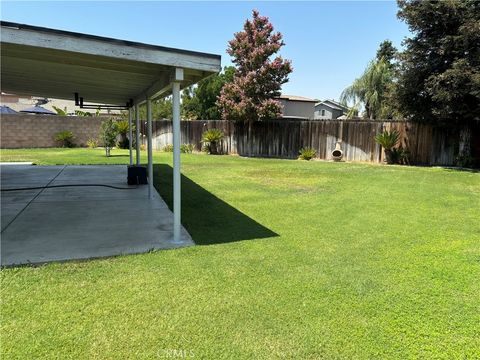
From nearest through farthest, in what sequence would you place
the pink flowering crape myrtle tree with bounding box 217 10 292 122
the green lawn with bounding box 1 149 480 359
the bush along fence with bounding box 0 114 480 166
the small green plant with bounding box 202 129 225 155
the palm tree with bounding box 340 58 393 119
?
the green lawn with bounding box 1 149 480 359, the bush along fence with bounding box 0 114 480 166, the pink flowering crape myrtle tree with bounding box 217 10 292 122, the small green plant with bounding box 202 129 225 155, the palm tree with bounding box 340 58 393 119

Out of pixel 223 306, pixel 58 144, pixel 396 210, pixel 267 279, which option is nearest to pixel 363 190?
pixel 396 210

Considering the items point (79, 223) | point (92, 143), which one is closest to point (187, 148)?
point (92, 143)

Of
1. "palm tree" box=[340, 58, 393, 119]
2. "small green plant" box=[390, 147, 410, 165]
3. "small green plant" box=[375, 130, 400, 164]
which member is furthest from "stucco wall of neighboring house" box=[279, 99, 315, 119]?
"small green plant" box=[390, 147, 410, 165]

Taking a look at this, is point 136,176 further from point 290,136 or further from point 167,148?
point 167,148

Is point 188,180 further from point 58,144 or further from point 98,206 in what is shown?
point 58,144

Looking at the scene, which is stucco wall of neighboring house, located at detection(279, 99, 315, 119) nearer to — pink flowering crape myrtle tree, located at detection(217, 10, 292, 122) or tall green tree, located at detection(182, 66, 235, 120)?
tall green tree, located at detection(182, 66, 235, 120)

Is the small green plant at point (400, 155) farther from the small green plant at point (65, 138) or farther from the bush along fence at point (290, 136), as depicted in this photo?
the small green plant at point (65, 138)

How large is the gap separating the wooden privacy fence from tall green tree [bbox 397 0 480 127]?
→ 3.13 ft

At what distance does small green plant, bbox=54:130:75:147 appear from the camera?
20906 mm

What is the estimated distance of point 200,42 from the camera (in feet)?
44.1

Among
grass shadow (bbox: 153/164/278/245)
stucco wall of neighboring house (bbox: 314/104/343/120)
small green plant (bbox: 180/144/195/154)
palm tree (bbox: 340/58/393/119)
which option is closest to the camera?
grass shadow (bbox: 153/164/278/245)

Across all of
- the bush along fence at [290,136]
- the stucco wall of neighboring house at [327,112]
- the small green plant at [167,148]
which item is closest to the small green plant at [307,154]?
the bush along fence at [290,136]

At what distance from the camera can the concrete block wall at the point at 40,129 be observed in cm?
1975

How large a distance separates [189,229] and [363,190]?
16.9 feet
